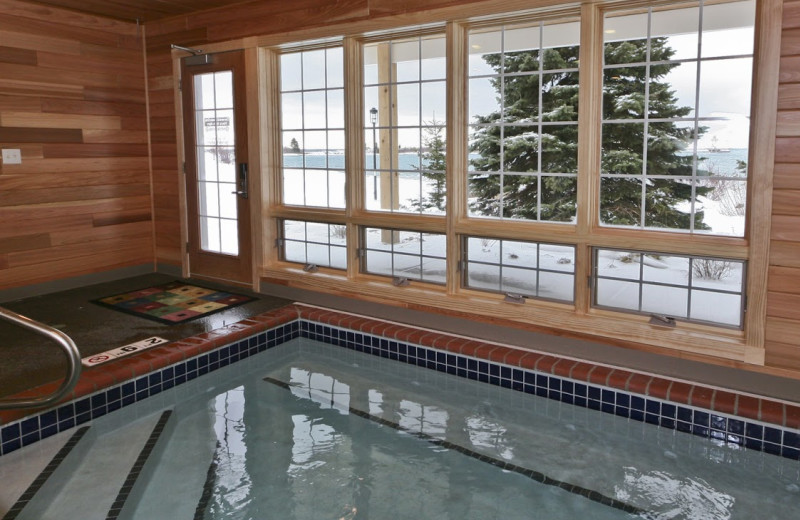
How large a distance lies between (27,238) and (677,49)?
15.9ft

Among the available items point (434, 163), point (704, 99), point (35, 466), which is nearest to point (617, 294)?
point (704, 99)

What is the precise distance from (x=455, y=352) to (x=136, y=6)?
374cm

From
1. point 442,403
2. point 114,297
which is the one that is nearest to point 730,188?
point 442,403

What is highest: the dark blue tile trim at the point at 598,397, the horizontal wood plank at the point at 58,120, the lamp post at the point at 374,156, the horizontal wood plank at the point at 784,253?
the horizontal wood plank at the point at 58,120

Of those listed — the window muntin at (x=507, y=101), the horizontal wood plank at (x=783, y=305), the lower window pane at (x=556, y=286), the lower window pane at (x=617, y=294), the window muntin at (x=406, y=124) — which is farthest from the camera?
the window muntin at (x=406, y=124)

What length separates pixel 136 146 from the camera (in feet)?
19.2

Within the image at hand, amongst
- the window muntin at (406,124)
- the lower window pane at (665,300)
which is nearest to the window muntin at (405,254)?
the window muntin at (406,124)

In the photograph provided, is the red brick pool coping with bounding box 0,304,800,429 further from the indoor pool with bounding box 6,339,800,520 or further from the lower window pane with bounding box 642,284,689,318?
the lower window pane with bounding box 642,284,689,318

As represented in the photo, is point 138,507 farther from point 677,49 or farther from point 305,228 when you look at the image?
point 677,49

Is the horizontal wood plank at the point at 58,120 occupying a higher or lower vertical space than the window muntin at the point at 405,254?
higher

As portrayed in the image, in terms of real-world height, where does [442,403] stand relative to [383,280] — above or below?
below

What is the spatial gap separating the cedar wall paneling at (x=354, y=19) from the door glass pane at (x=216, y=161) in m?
0.32

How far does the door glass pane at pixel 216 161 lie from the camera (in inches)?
211

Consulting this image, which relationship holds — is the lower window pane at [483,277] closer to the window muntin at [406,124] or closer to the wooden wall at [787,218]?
the window muntin at [406,124]
